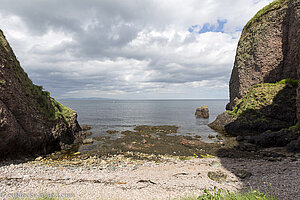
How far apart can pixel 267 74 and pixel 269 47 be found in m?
6.29

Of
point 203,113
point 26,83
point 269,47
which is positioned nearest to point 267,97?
point 269,47

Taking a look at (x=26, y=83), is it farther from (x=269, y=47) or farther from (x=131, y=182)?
(x=269, y=47)

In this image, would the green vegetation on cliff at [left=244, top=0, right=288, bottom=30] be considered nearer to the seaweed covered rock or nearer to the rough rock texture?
the rough rock texture

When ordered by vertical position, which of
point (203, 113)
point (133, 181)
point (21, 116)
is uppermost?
point (21, 116)

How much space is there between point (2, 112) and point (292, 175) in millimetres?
21254

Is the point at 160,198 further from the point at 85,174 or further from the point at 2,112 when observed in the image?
the point at 2,112

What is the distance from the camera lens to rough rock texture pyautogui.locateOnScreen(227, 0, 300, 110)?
1275 inches

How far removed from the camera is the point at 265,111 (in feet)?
92.7

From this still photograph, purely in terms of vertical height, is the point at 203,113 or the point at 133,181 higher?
the point at 203,113

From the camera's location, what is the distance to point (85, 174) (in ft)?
37.7

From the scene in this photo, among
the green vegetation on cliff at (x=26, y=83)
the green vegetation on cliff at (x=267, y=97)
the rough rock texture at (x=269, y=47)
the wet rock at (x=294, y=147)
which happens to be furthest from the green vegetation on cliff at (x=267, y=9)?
the green vegetation on cliff at (x=26, y=83)

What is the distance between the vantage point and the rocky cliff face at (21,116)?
43.1 feet

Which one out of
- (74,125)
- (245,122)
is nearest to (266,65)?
(245,122)

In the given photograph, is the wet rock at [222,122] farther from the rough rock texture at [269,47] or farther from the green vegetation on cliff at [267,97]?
the rough rock texture at [269,47]
